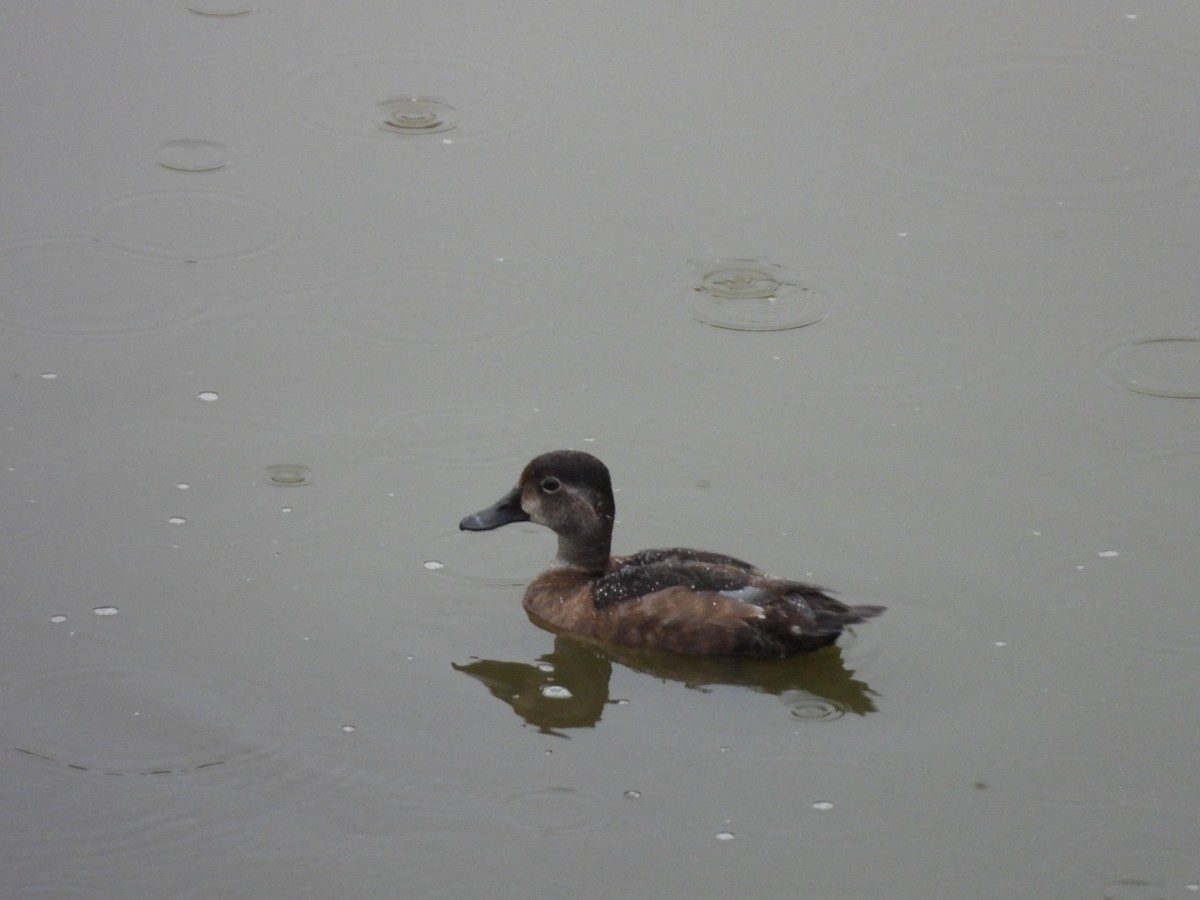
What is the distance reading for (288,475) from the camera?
25.8 ft

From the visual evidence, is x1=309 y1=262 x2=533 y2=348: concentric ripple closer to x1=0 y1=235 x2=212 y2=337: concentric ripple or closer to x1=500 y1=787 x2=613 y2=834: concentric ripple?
x1=0 y1=235 x2=212 y2=337: concentric ripple

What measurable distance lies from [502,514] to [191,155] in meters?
3.74

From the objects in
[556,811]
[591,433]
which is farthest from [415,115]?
[556,811]

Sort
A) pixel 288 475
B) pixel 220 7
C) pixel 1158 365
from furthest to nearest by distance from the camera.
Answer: pixel 220 7 < pixel 1158 365 < pixel 288 475

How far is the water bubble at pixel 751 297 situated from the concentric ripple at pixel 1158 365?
1397 millimetres

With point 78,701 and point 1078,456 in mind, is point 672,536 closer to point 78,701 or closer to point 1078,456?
point 1078,456

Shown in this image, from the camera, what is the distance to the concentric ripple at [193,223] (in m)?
9.39

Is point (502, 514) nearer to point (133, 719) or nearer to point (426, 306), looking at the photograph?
point (133, 719)

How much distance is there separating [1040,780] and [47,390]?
4560 mm

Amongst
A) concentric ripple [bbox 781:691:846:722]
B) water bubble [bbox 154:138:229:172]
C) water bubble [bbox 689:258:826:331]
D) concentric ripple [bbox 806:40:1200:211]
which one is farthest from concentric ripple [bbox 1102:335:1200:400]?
water bubble [bbox 154:138:229:172]

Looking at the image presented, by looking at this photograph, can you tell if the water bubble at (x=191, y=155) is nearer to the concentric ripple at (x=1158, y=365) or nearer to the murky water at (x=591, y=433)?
the murky water at (x=591, y=433)

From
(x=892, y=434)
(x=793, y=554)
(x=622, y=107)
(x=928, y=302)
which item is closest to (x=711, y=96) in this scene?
(x=622, y=107)

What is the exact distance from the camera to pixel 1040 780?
6.32m

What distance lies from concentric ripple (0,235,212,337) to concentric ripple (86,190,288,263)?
0.09 meters
